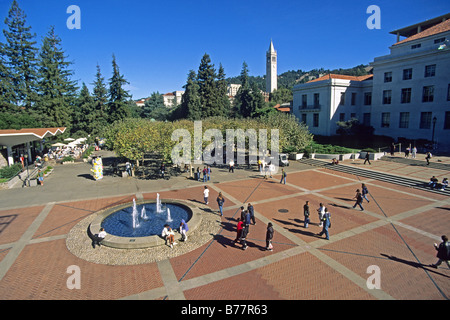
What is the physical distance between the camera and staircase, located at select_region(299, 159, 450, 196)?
847 inches

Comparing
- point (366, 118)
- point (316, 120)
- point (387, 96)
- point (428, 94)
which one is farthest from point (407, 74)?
point (316, 120)

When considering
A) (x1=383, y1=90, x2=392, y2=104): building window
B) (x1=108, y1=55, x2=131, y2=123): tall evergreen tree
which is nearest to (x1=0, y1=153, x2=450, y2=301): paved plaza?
(x1=383, y1=90, x2=392, y2=104): building window

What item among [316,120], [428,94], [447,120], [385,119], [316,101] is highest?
[316,101]

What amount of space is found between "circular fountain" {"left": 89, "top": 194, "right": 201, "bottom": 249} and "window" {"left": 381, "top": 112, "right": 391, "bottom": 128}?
A: 39.1 meters

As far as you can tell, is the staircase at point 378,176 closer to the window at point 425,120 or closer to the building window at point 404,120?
the window at point 425,120

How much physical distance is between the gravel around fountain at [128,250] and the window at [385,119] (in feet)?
130

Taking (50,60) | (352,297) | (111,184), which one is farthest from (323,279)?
(50,60)

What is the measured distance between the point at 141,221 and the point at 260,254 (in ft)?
25.9

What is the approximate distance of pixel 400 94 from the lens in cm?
3962

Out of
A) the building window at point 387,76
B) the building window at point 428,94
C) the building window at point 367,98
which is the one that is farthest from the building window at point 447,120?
the building window at point 367,98

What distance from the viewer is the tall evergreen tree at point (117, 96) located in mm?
58281

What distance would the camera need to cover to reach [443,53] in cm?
3406

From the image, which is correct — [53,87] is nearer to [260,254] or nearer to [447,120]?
[260,254]
